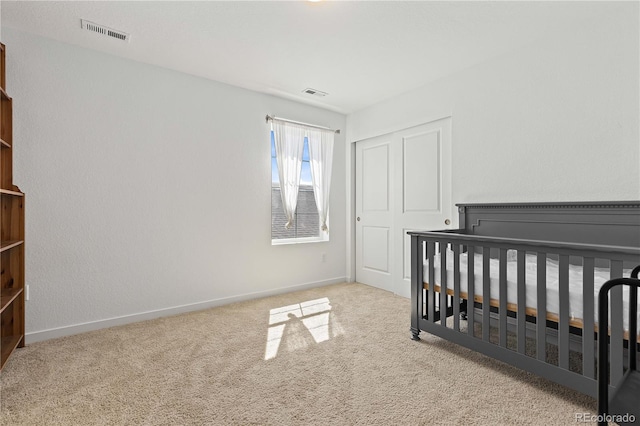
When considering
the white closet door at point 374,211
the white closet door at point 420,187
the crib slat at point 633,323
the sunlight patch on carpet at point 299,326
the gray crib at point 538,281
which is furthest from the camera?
the white closet door at point 374,211

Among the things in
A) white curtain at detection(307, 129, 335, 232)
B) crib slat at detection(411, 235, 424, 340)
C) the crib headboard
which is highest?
white curtain at detection(307, 129, 335, 232)

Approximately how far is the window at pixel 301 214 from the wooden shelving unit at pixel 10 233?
2.10 m

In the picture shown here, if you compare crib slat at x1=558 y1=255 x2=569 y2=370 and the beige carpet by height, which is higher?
crib slat at x1=558 y1=255 x2=569 y2=370

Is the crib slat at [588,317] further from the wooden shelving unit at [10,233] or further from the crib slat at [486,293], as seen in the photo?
the wooden shelving unit at [10,233]

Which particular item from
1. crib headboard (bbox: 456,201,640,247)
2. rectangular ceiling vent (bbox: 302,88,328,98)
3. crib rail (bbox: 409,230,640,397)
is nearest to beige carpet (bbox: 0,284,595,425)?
crib rail (bbox: 409,230,640,397)

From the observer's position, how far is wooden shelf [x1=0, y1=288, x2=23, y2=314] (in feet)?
6.07

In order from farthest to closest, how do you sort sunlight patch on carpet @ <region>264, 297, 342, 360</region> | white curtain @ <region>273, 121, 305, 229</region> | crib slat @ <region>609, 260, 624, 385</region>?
white curtain @ <region>273, 121, 305, 229</region> → sunlight patch on carpet @ <region>264, 297, 342, 360</region> → crib slat @ <region>609, 260, 624, 385</region>

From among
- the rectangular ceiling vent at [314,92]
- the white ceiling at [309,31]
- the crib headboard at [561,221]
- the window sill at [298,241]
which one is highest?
the rectangular ceiling vent at [314,92]

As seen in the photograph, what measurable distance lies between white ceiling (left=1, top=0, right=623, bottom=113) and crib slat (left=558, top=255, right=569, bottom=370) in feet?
5.52

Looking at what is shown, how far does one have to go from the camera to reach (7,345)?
2.07 m

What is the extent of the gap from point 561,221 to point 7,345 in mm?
3841

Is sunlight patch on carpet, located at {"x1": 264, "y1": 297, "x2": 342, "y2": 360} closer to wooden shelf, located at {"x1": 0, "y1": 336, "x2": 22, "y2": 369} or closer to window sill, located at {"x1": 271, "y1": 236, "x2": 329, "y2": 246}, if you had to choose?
window sill, located at {"x1": 271, "y1": 236, "x2": 329, "y2": 246}

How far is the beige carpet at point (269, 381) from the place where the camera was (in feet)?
4.89

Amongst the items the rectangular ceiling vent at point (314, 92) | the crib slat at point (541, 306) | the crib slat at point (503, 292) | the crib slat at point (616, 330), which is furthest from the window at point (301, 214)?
the crib slat at point (616, 330)
